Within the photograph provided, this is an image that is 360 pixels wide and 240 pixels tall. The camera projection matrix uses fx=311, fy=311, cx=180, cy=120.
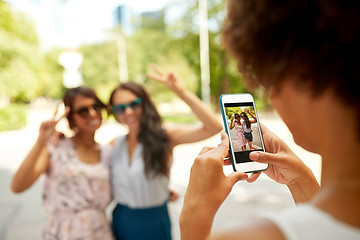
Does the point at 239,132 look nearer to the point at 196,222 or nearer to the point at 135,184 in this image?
the point at 196,222

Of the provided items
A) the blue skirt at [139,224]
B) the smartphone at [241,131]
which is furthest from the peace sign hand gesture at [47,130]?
the smartphone at [241,131]

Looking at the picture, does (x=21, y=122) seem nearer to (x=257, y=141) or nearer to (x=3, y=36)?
(x=3, y=36)

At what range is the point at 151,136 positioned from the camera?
2.75 meters

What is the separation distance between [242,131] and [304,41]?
1.80 ft

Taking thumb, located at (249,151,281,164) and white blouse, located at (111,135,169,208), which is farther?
white blouse, located at (111,135,169,208)

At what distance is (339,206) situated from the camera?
1.93 ft

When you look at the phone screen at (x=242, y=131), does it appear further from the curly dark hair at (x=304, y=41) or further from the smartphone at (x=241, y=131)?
the curly dark hair at (x=304, y=41)

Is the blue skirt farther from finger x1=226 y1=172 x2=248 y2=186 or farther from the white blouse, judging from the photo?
finger x1=226 y1=172 x2=248 y2=186

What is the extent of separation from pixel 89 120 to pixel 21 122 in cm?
1795

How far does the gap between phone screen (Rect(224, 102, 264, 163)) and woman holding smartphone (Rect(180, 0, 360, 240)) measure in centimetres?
38

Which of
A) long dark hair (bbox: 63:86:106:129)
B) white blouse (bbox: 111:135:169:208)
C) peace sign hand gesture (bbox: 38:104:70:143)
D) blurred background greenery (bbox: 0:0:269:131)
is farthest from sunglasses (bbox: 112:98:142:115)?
blurred background greenery (bbox: 0:0:269:131)

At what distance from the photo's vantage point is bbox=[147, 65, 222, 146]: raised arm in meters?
2.61

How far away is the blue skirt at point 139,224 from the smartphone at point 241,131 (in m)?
1.55

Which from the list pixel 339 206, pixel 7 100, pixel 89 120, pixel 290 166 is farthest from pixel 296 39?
pixel 7 100
